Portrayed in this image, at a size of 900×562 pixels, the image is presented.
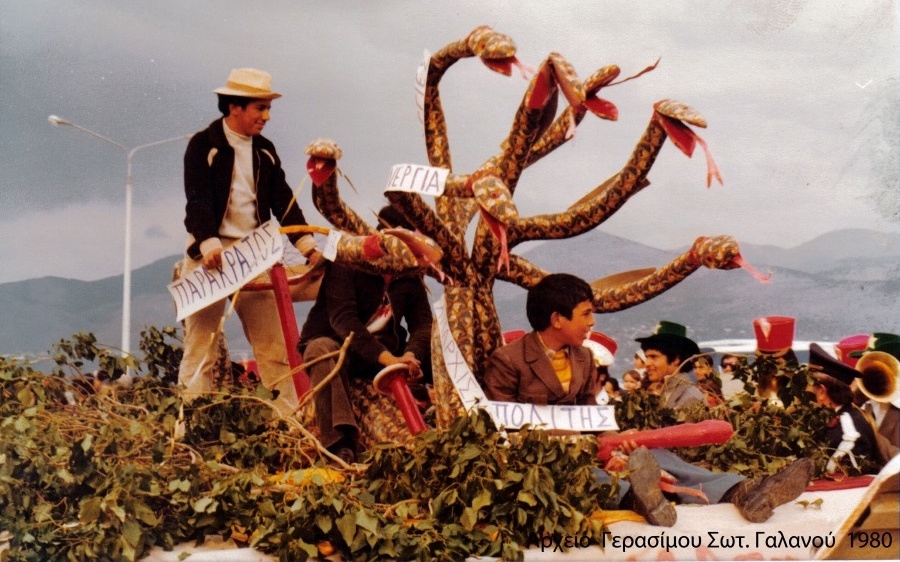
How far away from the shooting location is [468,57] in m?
5.15

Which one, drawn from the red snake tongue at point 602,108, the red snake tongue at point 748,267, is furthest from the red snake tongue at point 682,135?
the red snake tongue at point 748,267

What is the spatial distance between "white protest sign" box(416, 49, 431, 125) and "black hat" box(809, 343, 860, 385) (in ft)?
7.66

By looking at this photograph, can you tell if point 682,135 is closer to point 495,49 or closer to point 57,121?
point 495,49

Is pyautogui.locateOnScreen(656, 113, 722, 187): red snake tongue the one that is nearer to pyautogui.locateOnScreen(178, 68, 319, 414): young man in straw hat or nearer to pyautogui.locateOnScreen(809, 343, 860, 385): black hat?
pyautogui.locateOnScreen(809, 343, 860, 385): black hat

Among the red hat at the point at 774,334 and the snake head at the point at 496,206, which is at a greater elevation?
the snake head at the point at 496,206

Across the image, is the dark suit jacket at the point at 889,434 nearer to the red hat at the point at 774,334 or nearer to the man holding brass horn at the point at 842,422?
the man holding brass horn at the point at 842,422

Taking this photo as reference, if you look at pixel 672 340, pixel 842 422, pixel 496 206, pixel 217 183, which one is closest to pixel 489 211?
pixel 496 206

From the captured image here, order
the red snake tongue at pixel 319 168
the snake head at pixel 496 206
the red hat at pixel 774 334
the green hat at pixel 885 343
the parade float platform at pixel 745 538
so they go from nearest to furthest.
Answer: the parade float platform at pixel 745 538, the snake head at pixel 496 206, the red snake tongue at pixel 319 168, the green hat at pixel 885 343, the red hat at pixel 774 334

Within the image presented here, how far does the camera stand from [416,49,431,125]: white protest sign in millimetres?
5145

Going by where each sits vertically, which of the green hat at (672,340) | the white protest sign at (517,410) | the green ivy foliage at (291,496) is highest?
the green hat at (672,340)

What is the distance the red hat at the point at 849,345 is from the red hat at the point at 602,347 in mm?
1383

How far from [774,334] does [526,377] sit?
173 centimetres

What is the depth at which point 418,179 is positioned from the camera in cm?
497

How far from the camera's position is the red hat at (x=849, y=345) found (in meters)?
6.76
